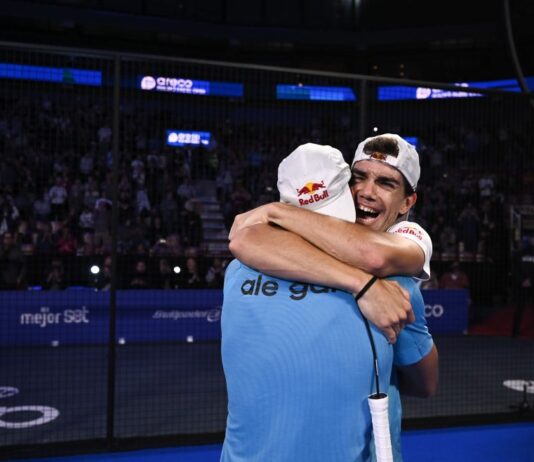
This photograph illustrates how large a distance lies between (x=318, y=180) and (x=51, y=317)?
28.6 ft

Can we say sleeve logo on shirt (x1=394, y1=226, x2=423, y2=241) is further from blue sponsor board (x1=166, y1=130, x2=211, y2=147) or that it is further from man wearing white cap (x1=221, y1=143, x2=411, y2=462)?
blue sponsor board (x1=166, y1=130, x2=211, y2=147)

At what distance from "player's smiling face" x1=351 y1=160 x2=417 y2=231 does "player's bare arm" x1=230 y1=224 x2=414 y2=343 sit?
475mm

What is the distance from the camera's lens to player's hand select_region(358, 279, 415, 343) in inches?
55.3

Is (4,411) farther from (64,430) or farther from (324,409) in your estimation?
(324,409)

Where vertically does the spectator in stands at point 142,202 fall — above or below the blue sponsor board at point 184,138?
below

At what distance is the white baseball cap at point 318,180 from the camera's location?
4.83 ft

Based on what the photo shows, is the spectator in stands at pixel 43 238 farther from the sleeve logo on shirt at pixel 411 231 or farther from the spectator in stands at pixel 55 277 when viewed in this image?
the sleeve logo on shirt at pixel 411 231

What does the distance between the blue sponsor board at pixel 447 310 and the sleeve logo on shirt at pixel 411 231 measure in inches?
374

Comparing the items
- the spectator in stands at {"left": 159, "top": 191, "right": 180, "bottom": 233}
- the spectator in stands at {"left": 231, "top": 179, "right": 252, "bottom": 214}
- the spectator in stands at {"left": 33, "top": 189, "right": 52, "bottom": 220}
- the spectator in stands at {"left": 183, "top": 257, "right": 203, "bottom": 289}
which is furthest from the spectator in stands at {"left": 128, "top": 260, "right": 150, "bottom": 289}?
the spectator in stands at {"left": 33, "top": 189, "right": 52, "bottom": 220}

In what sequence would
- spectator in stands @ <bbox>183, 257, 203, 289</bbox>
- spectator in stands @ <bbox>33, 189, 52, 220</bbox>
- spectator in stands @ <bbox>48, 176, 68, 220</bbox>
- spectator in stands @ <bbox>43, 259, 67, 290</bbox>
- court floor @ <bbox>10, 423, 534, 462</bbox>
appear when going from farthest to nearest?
spectator in stands @ <bbox>33, 189, 52, 220</bbox> < spectator in stands @ <bbox>48, 176, 68, 220</bbox> < spectator in stands @ <bbox>183, 257, 203, 289</bbox> < spectator in stands @ <bbox>43, 259, 67, 290</bbox> < court floor @ <bbox>10, 423, 534, 462</bbox>

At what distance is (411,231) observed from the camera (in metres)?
1.76

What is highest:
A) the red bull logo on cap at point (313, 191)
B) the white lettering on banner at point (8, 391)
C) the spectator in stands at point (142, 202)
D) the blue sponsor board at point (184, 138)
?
the blue sponsor board at point (184, 138)

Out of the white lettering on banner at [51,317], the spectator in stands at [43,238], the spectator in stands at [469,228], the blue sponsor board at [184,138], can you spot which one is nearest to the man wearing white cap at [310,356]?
the white lettering on banner at [51,317]

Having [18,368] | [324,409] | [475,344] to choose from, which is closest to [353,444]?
[324,409]
